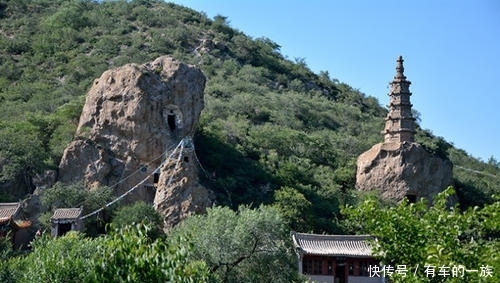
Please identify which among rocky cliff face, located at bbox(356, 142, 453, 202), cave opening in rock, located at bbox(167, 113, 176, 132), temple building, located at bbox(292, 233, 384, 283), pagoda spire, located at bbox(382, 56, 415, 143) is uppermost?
pagoda spire, located at bbox(382, 56, 415, 143)

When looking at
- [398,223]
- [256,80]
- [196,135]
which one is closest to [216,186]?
[196,135]

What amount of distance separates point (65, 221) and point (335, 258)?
436 inches

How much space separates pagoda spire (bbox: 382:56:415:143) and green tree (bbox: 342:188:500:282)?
33028 millimetres

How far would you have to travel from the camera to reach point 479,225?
14.8 meters

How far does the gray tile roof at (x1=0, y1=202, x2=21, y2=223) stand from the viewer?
33.3m

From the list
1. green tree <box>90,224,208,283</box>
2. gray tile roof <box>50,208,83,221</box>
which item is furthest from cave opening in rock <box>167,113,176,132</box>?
green tree <box>90,224,208,283</box>

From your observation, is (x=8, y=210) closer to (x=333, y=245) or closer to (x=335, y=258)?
(x=333, y=245)

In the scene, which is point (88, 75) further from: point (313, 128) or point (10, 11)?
point (10, 11)

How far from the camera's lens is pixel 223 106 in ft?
191

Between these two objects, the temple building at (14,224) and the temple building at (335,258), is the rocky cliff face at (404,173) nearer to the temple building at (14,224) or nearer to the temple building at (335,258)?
the temple building at (335,258)

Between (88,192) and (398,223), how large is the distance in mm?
22197

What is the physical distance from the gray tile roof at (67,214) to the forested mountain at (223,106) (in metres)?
3.91

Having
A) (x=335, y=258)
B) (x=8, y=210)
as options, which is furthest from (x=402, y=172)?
(x=8, y=210)

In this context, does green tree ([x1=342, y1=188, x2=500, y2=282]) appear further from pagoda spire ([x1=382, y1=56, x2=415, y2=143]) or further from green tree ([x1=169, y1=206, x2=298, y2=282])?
pagoda spire ([x1=382, y1=56, x2=415, y2=143])
